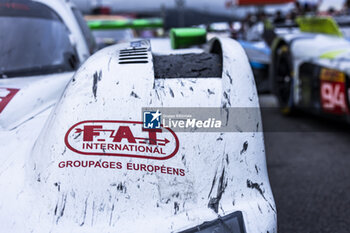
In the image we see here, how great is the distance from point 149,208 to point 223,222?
0.72 ft

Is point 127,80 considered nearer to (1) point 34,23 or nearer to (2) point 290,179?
(1) point 34,23

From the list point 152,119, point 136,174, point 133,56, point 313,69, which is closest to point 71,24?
point 133,56

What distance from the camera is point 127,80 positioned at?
57.6 inches

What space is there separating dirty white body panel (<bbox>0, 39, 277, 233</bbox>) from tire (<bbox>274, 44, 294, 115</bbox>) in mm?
3500

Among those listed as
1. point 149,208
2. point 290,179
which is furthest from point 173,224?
point 290,179

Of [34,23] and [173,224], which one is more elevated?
[34,23]

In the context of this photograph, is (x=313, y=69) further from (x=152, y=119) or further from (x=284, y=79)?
(x=152, y=119)

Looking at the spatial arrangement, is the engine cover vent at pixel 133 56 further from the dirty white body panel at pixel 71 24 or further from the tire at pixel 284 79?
the tire at pixel 284 79

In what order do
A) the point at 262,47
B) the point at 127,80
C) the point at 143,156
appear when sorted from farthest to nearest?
1. the point at 262,47
2. the point at 127,80
3. the point at 143,156

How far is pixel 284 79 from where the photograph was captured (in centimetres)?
509

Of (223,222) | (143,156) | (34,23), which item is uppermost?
(34,23)

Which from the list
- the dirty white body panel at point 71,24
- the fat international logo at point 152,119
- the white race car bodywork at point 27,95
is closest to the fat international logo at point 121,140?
the fat international logo at point 152,119

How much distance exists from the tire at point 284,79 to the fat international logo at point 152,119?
11.9 feet

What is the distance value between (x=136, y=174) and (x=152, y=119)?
0.18 metres
